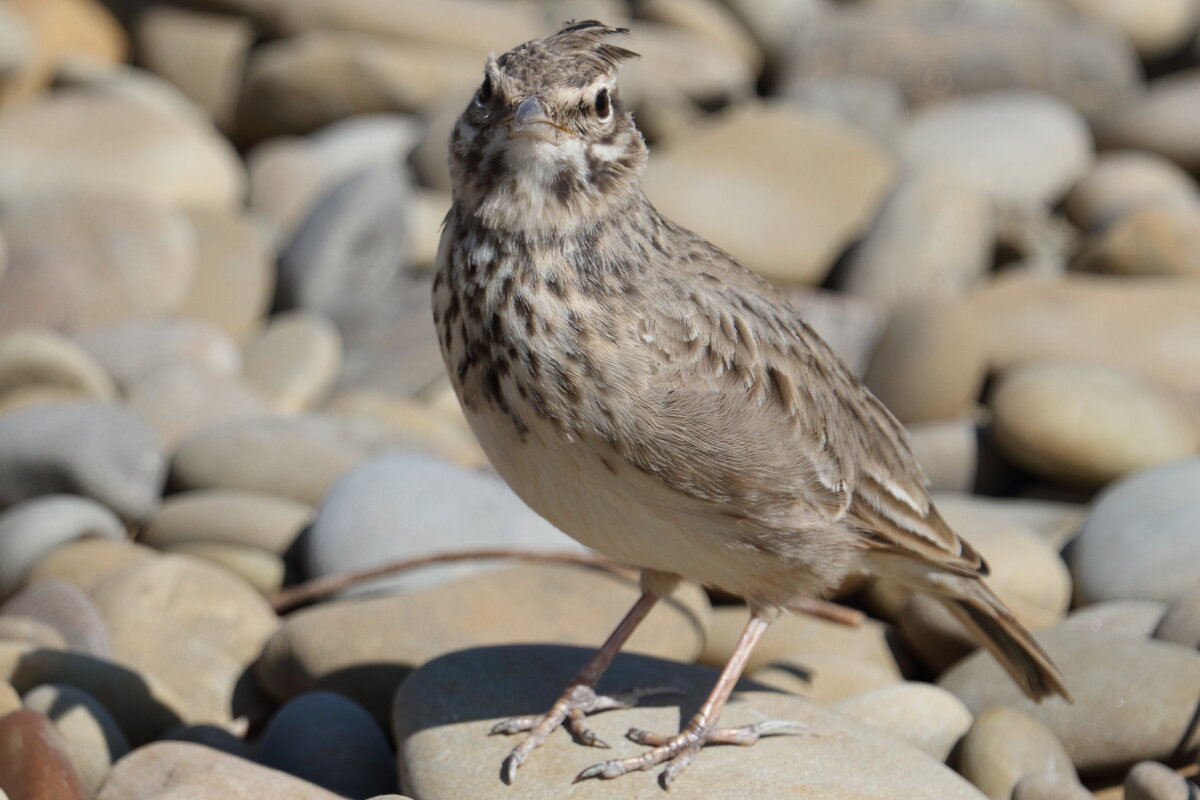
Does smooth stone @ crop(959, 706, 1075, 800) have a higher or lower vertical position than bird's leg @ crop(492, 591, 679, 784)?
lower

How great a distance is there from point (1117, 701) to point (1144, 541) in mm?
1269

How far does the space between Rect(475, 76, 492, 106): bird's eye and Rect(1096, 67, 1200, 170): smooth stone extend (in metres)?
9.34

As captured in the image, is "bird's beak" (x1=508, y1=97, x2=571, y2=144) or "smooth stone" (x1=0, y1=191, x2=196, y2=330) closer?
"bird's beak" (x1=508, y1=97, x2=571, y2=144)

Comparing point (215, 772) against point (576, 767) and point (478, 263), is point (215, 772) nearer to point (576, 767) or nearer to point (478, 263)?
point (576, 767)

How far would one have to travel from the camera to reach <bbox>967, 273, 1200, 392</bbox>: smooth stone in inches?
328

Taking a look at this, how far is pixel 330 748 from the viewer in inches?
183

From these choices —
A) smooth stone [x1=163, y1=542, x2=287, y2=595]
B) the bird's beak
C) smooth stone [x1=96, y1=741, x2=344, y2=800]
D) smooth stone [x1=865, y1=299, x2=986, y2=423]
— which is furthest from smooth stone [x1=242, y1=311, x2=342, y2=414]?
the bird's beak

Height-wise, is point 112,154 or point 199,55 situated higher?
point 199,55

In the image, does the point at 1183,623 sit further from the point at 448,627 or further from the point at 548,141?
the point at 548,141

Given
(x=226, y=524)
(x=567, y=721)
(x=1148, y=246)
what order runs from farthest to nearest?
(x=1148, y=246)
(x=226, y=524)
(x=567, y=721)

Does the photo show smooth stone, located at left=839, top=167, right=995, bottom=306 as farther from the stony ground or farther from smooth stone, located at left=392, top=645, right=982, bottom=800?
smooth stone, located at left=392, top=645, right=982, bottom=800

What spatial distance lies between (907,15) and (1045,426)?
307 inches

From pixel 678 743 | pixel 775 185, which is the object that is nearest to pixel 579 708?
pixel 678 743

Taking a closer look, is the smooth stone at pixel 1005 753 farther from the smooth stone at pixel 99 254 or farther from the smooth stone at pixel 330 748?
the smooth stone at pixel 99 254
